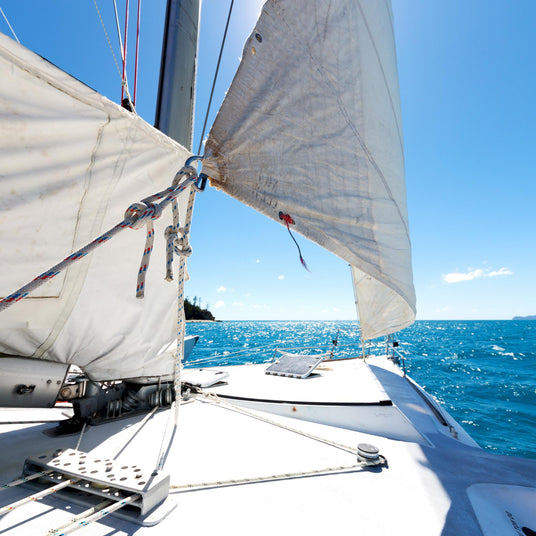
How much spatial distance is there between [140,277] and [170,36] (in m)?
2.94

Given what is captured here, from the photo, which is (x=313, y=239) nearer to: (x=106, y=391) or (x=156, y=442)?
(x=156, y=442)

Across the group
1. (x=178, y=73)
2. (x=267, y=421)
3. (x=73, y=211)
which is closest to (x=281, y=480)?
(x=267, y=421)

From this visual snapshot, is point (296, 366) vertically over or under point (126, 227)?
under

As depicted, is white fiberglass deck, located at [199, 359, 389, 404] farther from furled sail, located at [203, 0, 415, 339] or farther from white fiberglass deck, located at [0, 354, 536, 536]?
furled sail, located at [203, 0, 415, 339]

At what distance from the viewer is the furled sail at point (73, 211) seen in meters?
1.15

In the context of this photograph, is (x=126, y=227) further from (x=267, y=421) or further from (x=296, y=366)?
(x=296, y=366)

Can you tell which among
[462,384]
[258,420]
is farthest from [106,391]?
[462,384]

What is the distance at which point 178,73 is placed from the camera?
285 cm

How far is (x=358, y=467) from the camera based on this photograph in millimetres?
1690

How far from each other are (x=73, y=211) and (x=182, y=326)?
103 cm

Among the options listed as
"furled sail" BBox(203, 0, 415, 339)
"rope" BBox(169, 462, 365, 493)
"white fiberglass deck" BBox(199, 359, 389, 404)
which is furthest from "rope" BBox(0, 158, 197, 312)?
"white fiberglass deck" BBox(199, 359, 389, 404)

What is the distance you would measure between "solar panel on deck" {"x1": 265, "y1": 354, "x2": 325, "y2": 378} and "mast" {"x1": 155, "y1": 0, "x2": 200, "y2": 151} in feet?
11.3

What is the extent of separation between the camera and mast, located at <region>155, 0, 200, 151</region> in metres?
2.76

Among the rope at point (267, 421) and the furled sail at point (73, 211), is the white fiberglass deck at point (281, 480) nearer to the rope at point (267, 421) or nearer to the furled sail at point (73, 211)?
the rope at point (267, 421)
